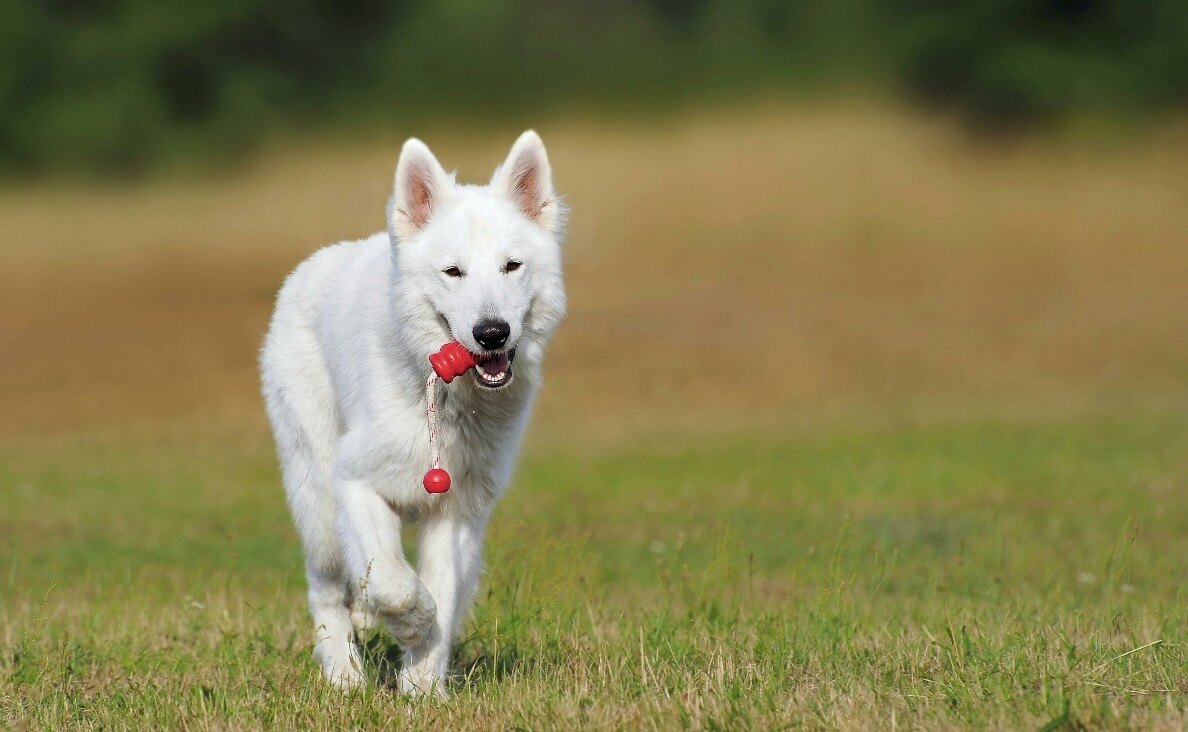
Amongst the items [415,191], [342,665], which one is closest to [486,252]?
[415,191]

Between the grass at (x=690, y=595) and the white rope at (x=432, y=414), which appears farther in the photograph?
the white rope at (x=432, y=414)

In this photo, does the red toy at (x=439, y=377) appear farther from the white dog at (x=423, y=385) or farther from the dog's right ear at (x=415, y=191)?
the dog's right ear at (x=415, y=191)

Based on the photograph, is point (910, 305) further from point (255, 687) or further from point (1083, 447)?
point (255, 687)

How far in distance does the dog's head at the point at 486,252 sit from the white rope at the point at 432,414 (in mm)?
176

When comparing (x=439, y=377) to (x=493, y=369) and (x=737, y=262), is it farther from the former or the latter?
(x=737, y=262)

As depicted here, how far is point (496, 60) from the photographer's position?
21.6 meters

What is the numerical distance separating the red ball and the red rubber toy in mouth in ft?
1.10

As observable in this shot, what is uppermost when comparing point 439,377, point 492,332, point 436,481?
point 492,332

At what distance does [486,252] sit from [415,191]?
0.45 metres

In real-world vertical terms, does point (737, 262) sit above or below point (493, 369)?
below

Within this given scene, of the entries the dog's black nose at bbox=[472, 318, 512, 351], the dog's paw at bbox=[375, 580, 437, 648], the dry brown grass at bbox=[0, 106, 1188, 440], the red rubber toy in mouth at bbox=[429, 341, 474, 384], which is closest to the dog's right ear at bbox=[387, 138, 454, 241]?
the red rubber toy in mouth at bbox=[429, 341, 474, 384]

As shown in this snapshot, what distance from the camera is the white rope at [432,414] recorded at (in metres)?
5.12

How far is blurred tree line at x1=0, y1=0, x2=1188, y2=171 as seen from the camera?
20.9 meters

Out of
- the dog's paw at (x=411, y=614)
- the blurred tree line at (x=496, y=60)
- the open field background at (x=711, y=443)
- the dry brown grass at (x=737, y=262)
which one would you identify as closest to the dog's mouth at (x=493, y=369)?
the dog's paw at (x=411, y=614)
